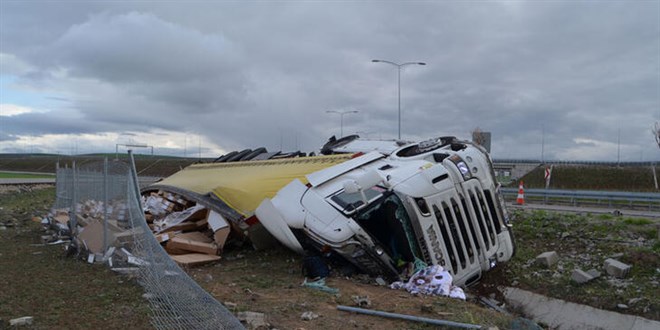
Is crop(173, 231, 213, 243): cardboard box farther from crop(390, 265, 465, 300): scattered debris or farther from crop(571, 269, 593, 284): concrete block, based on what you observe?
crop(571, 269, 593, 284): concrete block

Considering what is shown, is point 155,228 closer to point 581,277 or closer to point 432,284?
point 432,284

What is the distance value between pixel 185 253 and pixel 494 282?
5.25 meters

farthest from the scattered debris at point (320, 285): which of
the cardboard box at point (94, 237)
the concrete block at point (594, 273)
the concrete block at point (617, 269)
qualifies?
the concrete block at point (617, 269)

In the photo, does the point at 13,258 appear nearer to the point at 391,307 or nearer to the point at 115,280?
the point at 115,280

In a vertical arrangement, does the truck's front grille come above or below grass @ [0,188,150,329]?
above

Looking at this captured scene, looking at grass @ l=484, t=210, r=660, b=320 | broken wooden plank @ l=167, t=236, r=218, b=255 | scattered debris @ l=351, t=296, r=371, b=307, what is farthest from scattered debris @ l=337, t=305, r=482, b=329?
broken wooden plank @ l=167, t=236, r=218, b=255

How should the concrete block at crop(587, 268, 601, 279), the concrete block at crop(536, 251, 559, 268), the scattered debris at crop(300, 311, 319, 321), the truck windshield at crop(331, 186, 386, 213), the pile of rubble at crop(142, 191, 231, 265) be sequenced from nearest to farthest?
1. the scattered debris at crop(300, 311, 319, 321)
2. the truck windshield at crop(331, 186, 386, 213)
3. the concrete block at crop(587, 268, 601, 279)
4. the pile of rubble at crop(142, 191, 231, 265)
5. the concrete block at crop(536, 251, 559, 268)

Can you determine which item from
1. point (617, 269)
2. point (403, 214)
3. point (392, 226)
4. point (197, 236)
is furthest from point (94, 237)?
point (617, 269)

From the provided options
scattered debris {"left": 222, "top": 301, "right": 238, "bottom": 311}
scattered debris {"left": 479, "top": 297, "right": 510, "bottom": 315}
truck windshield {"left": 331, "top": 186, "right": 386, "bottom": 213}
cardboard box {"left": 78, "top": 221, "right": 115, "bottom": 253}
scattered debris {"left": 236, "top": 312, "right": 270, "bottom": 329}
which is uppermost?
truck windshield {"left": 331, "top": 186, "right": 386, "bottom": 213}

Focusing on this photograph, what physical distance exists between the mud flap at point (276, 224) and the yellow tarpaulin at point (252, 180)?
0.55 m

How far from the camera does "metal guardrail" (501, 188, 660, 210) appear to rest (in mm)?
20672

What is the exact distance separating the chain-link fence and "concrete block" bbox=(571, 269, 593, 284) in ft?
21.9

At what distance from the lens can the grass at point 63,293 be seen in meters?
5.14

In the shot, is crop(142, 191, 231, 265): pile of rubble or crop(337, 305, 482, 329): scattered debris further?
crop(142, 191, 231, 265): pile of rubble
